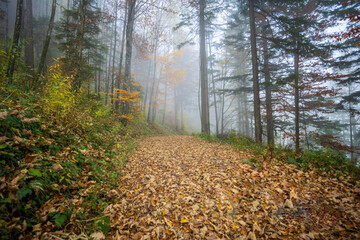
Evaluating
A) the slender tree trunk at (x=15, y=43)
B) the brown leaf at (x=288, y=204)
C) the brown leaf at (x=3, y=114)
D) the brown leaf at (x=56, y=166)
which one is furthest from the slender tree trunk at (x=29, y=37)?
the brown leaf at (x=288, y=204)

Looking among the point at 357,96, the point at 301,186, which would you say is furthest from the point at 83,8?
the point at 357,96

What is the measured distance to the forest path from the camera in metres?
2.46

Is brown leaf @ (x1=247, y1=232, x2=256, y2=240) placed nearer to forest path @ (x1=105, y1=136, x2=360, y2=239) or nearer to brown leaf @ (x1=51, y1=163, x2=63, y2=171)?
forest path @ (x1=105, y1=136, x2=360, y2=239)

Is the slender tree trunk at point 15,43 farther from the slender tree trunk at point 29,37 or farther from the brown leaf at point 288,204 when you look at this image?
the brown leaf at point 288,204

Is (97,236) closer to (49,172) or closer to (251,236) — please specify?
(49,172)

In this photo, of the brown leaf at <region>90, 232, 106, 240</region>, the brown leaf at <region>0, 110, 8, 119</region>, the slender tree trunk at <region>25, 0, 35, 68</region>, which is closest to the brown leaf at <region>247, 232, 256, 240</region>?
the brown leaf at <region>90, 232, 106, 240</region>

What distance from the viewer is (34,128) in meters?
3.13

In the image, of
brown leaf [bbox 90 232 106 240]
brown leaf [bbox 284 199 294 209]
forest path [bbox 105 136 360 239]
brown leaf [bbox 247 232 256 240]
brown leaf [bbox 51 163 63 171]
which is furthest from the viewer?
brown leaf [bbox 284 199 294 209]

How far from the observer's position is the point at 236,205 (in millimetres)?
2982

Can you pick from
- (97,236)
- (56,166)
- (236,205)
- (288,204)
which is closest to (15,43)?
(56,166)

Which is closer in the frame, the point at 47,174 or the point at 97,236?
the point at 97,236

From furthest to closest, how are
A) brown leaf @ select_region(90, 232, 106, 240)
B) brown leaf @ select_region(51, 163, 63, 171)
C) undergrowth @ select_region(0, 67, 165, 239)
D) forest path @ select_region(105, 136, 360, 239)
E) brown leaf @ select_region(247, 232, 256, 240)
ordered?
brown leaf @ select_region(51, 163, 63, 171)
forest path @ select_region(105, 136, 360, 239)
brown leaf @ select_region(247, 232, 256, 240)
brown leaf @ select_region(90, 232, 106, 240)
undergrowth @ select_region(0, 67, 165, 239)

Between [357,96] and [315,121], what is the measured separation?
312 centimetres

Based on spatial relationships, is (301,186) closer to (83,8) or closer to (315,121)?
(83,8)
